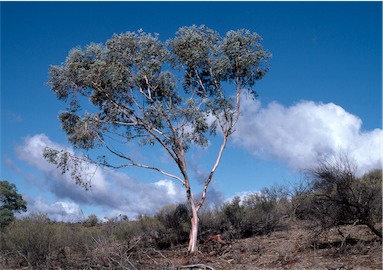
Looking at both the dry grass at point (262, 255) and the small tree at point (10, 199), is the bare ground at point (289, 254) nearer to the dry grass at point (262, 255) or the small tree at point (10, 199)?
the dry grass at point (262, 255)

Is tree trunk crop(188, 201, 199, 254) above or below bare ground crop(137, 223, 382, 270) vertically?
above

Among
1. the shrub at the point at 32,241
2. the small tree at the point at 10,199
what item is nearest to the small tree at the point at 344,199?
the shrub at the point at 32,241

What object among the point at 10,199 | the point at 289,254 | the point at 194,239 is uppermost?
the point at 10,199

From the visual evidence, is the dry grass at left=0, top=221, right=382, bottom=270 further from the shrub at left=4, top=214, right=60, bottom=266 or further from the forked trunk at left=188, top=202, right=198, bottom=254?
the shrub at left=4, top=214, right=60, bottom=266

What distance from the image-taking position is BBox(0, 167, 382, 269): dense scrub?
15.0 m

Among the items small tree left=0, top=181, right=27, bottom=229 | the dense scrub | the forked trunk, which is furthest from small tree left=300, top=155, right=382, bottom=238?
small tree left=0, top=181, right=27, bottom=229

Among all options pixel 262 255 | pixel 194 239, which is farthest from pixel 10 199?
pixel 262 255

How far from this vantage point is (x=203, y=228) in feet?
75.8

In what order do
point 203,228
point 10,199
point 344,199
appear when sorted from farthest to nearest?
point 10,199, point 203,228, point 344,199

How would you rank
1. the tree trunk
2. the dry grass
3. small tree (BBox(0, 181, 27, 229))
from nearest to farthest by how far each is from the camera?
the dry grass < the tree trunk < small tree (BBox(0, 181, 27, 229))

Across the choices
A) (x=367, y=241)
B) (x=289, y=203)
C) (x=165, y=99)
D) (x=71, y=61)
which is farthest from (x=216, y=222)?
(x=71, y=61)

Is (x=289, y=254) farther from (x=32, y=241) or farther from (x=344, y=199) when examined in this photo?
(x=32, y=241)

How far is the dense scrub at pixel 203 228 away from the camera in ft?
49.1

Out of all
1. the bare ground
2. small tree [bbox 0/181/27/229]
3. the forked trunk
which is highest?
small tree [bbox 0/181/27/229]
